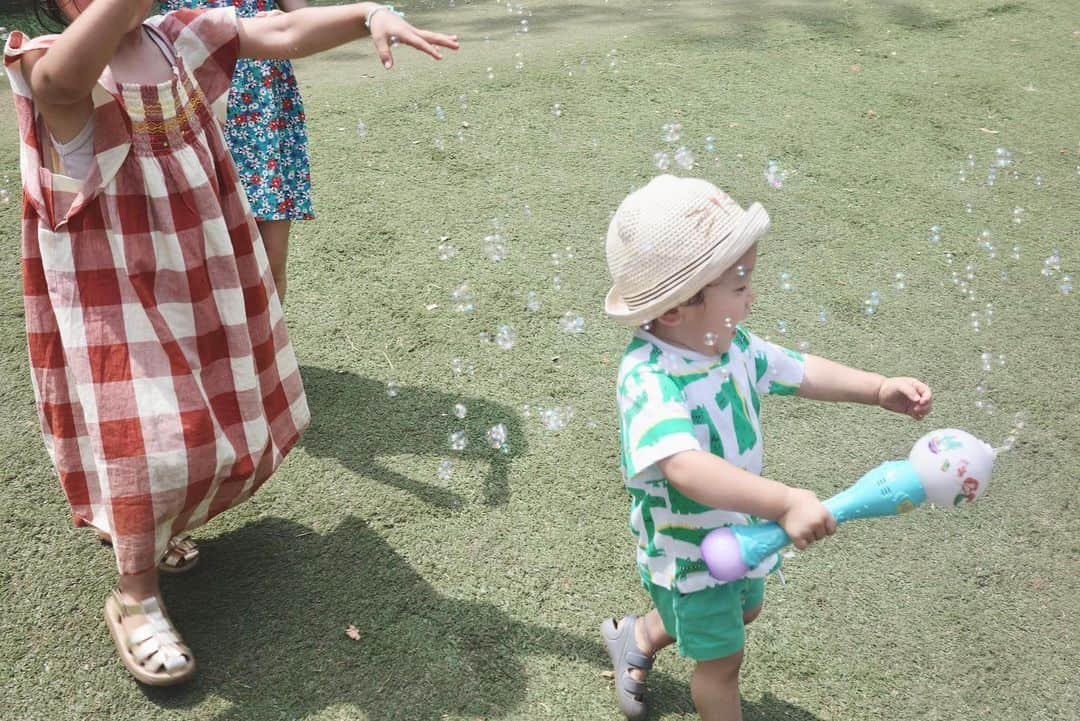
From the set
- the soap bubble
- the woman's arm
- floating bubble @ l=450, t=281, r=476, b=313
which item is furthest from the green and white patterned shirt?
the soap bubble

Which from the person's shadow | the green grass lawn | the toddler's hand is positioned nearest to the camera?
the toddler's hand

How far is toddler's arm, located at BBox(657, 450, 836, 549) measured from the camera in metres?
1.80

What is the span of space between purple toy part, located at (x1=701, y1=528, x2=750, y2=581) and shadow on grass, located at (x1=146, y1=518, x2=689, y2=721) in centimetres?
71

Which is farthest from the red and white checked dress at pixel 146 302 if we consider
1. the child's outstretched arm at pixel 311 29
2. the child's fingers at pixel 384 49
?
the child's fingers at pixel 384 49

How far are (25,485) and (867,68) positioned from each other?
520 centimetres

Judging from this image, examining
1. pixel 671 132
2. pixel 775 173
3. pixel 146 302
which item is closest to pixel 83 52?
pixel 146 302

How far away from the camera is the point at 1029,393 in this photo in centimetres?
351

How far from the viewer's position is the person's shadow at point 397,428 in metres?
3.11

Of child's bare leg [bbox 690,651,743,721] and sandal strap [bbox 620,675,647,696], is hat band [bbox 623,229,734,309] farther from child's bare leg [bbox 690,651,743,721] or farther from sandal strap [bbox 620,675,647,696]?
sandal strap [bbox 620,675,647,696]

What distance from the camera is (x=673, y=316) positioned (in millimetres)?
1979

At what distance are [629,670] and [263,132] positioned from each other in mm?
2025

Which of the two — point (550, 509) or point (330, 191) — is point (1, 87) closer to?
point (330, 191)

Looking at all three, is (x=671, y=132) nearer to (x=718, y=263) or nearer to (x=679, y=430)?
(x=718, y=263)

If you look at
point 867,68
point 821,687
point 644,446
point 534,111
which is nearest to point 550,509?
point 821,687
